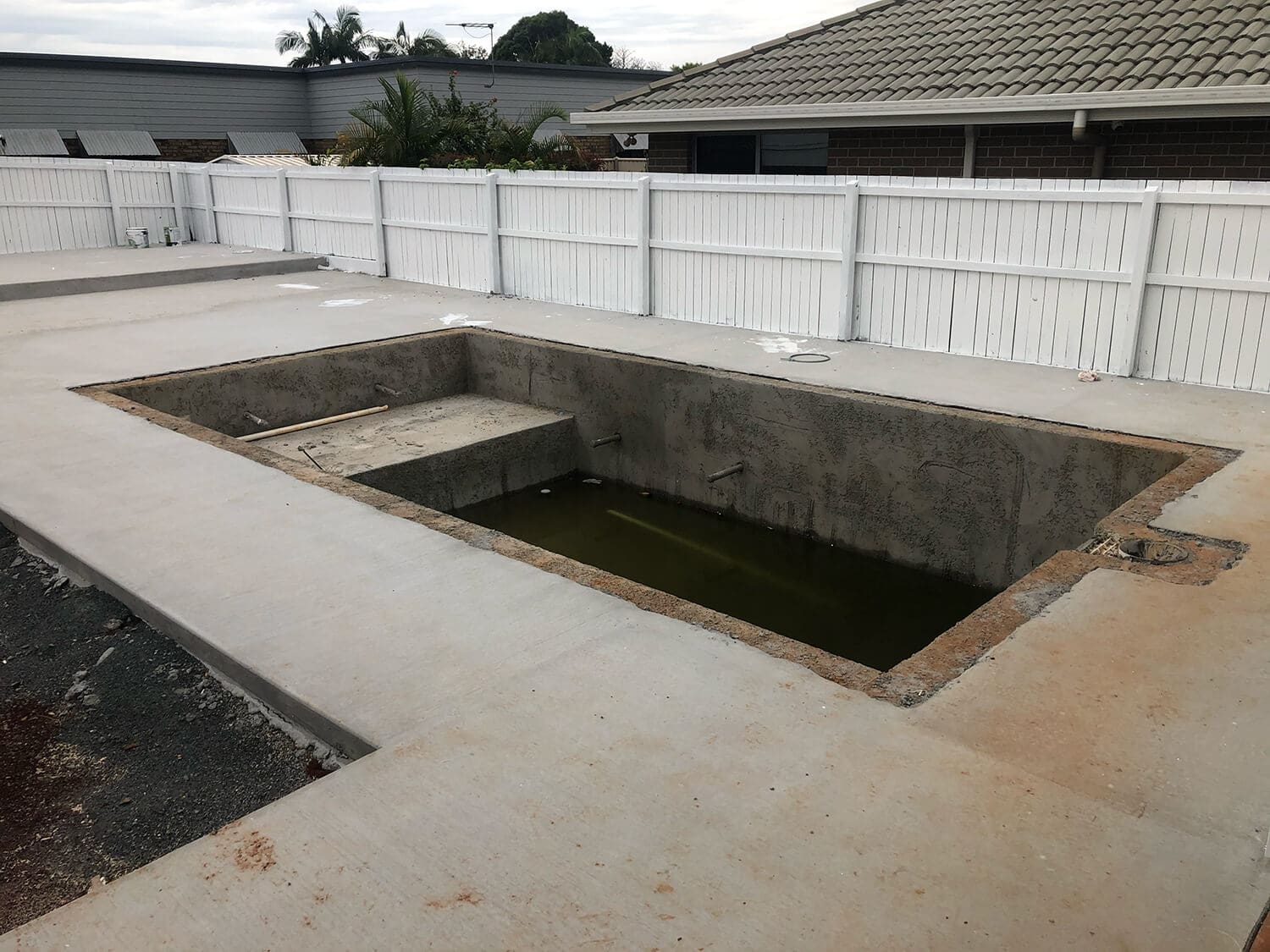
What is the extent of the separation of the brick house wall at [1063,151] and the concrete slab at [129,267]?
28.0 feet

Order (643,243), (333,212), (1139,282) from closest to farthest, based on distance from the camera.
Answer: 1. (1139,282)
2. (643,243)
3. (333,212)

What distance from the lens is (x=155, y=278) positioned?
49.2ft

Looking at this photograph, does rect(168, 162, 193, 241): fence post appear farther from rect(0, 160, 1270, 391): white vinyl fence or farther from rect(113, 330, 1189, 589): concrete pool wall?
rect(113, 330, 1189, 589): concrete pool wall

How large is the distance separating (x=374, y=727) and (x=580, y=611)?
112 centimetres

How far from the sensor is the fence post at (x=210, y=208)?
61.5 ft

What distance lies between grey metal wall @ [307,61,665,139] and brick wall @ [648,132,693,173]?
14378mm

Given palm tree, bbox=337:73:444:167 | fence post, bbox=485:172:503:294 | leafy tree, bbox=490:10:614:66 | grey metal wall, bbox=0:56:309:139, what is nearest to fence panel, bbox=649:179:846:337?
fence post, bbox=485:172:503:294

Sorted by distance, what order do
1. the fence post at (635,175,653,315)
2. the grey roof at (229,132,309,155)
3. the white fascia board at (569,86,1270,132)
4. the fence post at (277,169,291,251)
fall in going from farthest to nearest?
the grey roof at (229,132,309,155) < the fence post at (277,169,291,251) < the fence post at (635,175,653,315) < the white fascia board at (569,86,1270,132)

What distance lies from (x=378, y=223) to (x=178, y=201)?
21.9 ft

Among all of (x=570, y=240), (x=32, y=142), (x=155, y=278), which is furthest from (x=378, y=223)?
(x=32, y=142)

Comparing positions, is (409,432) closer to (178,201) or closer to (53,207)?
(53,207)

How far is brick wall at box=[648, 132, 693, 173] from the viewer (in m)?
14.3

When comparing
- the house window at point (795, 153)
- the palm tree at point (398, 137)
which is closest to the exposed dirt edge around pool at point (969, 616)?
the house window at point (795, 153)

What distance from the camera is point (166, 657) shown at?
171 inches
